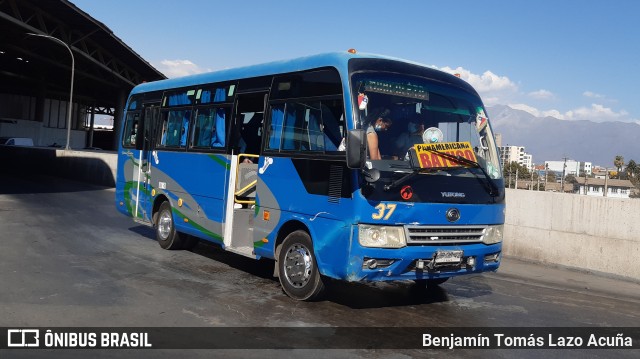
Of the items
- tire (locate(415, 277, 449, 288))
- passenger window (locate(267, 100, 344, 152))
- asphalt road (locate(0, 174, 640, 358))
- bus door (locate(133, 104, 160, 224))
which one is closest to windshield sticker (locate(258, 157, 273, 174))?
passenger window (locate(267, 100, 344, 152))

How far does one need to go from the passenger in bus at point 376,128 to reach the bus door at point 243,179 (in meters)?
2.37

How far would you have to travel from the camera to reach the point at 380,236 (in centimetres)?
643

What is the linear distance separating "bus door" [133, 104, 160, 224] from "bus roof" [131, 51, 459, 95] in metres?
0.54

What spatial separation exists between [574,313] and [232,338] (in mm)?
4737

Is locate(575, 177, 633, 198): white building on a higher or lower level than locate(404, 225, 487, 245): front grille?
higher

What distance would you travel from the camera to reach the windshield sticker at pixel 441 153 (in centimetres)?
666

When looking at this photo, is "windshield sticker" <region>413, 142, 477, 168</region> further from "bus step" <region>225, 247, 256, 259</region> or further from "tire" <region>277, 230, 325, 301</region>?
"bus step" <region>225, 247, 256, 259</region>

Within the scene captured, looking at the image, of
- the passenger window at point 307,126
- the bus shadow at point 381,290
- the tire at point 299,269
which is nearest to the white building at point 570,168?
the bus shadow at point 381,290

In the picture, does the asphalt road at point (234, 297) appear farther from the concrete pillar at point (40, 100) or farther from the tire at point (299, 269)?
the concrete pillar at point (40, 100)

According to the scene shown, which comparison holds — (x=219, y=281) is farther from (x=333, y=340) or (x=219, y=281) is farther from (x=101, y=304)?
(x=333, y=340)

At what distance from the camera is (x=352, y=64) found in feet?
22.6

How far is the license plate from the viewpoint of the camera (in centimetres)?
675

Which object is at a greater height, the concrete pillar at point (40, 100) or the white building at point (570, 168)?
the concrete pillar at point (40, 100)

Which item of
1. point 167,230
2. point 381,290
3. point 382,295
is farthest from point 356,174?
point 167,230
